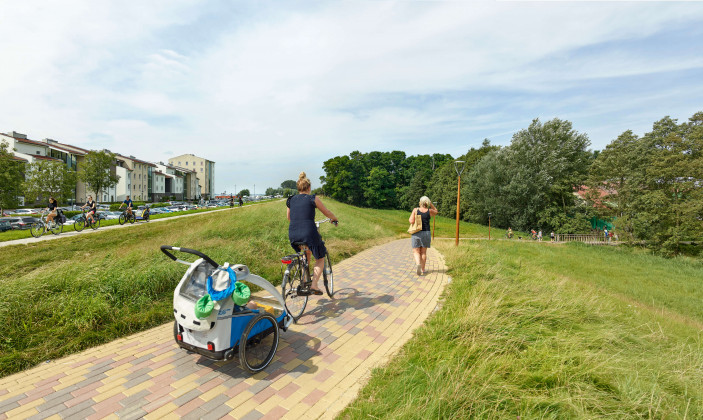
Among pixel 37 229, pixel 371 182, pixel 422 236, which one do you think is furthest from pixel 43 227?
pixel 371 182

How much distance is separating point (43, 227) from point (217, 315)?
52.9ft

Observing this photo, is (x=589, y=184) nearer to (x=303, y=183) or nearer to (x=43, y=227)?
(x=303, y=183)

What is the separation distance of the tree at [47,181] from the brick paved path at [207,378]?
42.0m

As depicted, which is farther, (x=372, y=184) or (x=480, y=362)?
(x=372, y=184)

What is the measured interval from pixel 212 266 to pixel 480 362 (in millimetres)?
2909

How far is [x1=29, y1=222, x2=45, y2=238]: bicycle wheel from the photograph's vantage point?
1197 centimetres

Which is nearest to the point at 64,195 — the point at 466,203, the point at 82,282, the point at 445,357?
the point at 82,282

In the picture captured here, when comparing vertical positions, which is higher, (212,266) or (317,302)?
(212,266)

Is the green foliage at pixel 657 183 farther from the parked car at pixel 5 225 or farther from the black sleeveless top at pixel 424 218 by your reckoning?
the parked car at pixel 5 225

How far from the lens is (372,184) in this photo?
66000 mm

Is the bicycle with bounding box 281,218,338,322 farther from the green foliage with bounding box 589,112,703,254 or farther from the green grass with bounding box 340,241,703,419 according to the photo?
the green foliage with bounding box 589,112,703,254

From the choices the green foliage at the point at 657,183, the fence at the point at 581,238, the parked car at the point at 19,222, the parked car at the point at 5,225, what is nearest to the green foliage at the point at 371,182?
the fence at the point at 581,238

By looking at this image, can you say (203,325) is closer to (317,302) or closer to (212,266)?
(212,266)

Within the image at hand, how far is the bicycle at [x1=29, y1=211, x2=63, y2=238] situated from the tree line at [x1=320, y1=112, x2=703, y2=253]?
71.6 ft
